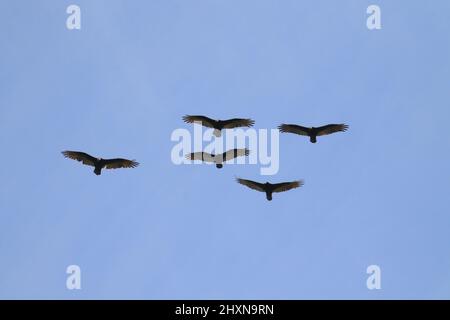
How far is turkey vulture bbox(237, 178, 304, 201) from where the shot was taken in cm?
6338

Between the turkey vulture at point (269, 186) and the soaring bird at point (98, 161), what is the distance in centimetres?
646

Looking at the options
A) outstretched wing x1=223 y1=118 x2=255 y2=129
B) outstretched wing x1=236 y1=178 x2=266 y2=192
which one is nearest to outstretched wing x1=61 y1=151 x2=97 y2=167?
outstretched wing x1=223 y1=118 x2=255 y2=129

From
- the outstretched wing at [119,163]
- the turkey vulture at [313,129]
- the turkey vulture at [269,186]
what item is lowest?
the turkey vulture at [269,186]

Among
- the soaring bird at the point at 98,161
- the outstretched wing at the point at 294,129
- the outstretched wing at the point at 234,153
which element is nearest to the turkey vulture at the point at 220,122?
the outstretched wing at the point at 234,153

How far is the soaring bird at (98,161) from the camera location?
62750 mm

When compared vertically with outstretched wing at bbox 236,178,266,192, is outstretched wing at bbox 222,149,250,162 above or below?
above

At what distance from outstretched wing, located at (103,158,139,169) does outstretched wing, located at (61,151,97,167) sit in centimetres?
73

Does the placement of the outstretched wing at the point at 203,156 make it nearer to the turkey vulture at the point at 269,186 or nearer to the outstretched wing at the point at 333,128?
the turkey vulture at the point at 269,186

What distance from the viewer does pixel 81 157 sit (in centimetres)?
6281

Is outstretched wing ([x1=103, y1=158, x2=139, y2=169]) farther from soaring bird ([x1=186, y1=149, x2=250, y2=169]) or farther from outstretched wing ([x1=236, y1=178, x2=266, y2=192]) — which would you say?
outstretched wing ([x1=236, y1=178, x2=266, y2=192])
